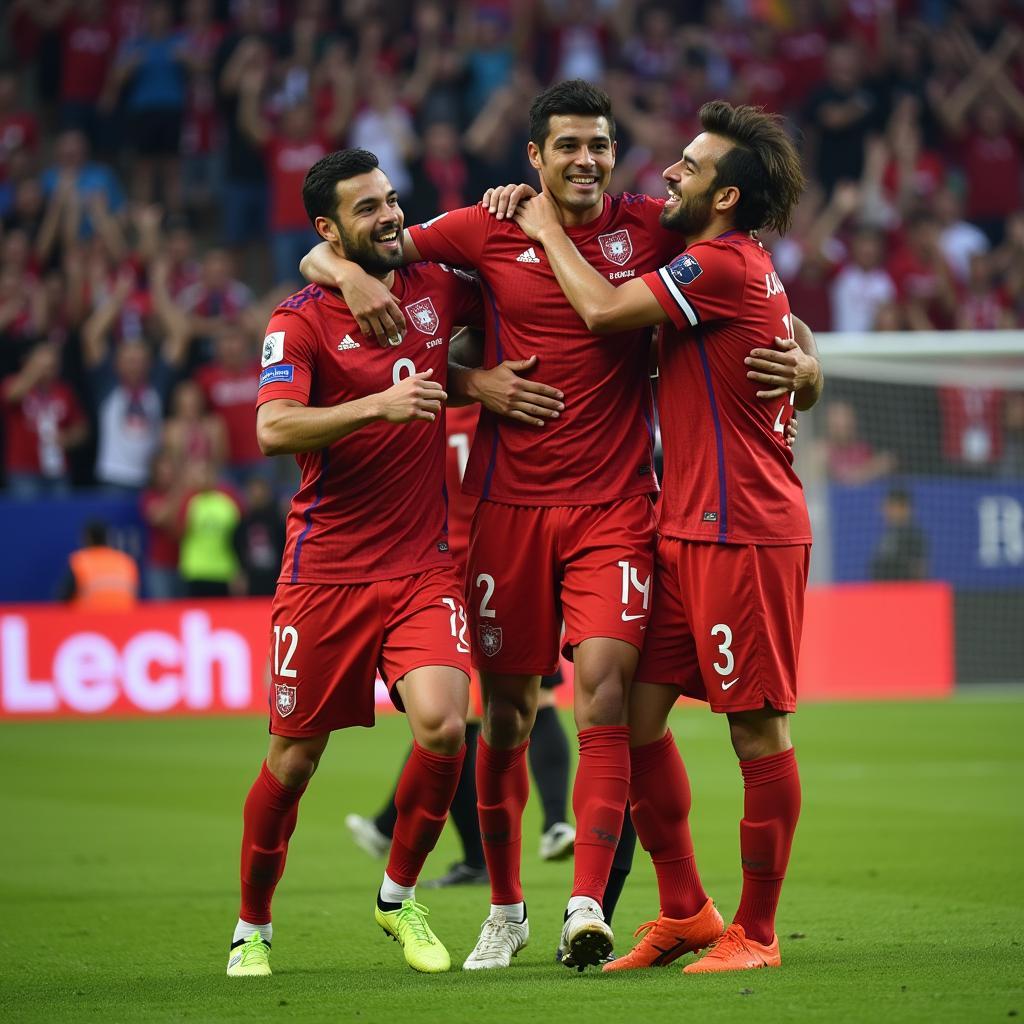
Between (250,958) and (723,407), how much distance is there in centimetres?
223

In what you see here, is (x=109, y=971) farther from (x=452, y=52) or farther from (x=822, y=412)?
(x=452, y=52)

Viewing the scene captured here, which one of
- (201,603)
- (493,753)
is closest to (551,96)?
(493,753)

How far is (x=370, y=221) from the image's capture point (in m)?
5.76

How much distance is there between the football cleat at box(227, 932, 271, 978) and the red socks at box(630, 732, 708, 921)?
1.23m

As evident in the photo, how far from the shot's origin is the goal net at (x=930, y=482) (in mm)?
15445

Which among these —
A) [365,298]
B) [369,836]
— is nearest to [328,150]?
[369,836]

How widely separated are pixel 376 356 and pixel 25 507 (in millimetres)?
9930

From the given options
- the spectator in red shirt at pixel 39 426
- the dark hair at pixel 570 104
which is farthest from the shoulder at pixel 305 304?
the spectator in red shirt at pixel 39 426

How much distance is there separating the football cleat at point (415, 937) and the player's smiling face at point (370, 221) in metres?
2.03

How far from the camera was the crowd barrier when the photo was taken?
14.5 metres

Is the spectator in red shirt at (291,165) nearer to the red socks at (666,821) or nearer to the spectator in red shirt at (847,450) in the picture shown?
the spectator in red shirt at (847,450)

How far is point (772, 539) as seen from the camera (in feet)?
17.9

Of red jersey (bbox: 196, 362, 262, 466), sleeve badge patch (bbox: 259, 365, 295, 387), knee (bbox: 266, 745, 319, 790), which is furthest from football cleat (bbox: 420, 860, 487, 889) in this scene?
red jersey (bbox: 196, 362, 262, 466)

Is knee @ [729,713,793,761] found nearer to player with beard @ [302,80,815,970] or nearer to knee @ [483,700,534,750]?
player with beard @ [302,80,815,970]
